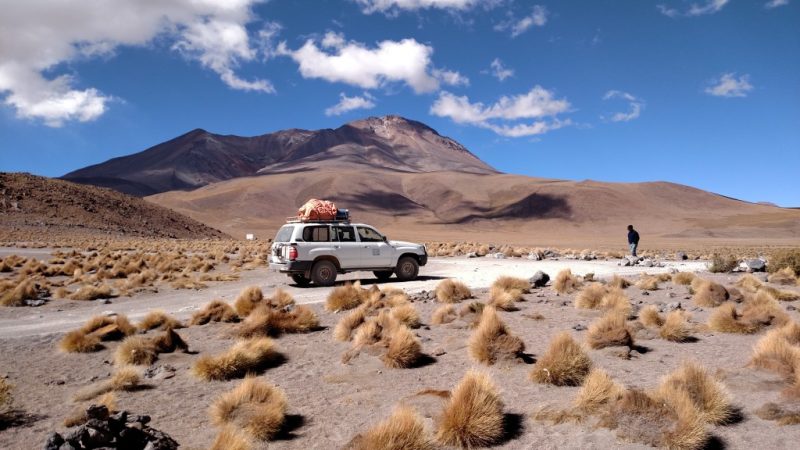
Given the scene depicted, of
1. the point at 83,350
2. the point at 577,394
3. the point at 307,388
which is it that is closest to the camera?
the point at 577,394

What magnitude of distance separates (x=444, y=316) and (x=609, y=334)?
3.40 m

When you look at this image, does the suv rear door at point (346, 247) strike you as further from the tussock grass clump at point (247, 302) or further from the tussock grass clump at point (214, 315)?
the tussock grass clump at point (214, 315)

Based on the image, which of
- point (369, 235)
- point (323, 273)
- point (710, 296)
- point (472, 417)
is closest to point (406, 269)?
point (369, 235)

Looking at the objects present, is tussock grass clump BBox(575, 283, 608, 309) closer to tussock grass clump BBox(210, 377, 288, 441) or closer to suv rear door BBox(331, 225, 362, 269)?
suv rear door BBox(331, 225, 362, 269)

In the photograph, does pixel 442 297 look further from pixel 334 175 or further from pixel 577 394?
pixel 334 175

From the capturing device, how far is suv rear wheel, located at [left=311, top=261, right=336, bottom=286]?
1745cm

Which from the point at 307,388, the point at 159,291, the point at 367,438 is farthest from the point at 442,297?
the point at 159,291

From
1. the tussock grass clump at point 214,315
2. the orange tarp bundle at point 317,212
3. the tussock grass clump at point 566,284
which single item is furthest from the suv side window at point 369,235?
the tussock grass clump at point 214,315

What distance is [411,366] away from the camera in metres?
8.13

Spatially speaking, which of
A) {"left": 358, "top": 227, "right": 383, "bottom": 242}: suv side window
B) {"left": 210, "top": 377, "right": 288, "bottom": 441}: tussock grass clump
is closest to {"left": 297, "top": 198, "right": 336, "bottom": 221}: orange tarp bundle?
{"left": 358, "top": 227, "right": 383, "bottom": 242}: suv side window

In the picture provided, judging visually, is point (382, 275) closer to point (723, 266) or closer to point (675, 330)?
point (675, 330)

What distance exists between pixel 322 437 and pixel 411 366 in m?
2.61

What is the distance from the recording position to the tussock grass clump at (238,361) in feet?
25.3

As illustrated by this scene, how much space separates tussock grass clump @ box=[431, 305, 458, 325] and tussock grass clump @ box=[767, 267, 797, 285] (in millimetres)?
12064
